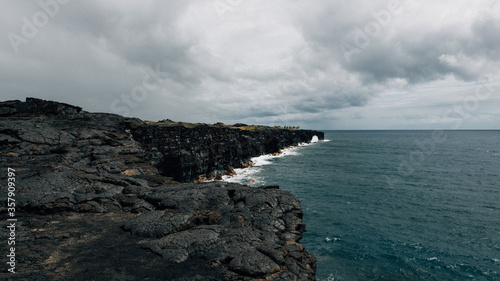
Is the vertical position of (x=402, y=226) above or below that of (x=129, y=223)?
below

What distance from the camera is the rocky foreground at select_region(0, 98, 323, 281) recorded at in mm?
8164

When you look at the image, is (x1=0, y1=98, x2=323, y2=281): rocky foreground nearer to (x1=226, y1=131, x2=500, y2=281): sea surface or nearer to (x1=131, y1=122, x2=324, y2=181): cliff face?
(x1=226, y1=131, x2=500, y2=281): sea surface

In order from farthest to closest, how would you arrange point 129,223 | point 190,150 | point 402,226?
1. point 190,150
2. point 402,226
3. point 129,223

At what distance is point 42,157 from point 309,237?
2974 cm

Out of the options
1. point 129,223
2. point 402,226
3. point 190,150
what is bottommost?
point 402,226

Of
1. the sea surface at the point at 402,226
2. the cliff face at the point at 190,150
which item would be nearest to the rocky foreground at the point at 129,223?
the sea surface at the point at 402,226

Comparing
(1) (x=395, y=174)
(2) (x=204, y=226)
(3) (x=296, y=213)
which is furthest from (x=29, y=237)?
(1) (x=395, y=174)

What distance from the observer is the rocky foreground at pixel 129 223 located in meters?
8.16

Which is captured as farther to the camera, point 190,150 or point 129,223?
point 190,150

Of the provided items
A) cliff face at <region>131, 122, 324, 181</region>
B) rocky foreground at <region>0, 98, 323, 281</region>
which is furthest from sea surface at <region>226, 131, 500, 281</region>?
rocky foreground at <region>0, 98, 323, 281</region>

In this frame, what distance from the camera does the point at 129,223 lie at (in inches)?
451

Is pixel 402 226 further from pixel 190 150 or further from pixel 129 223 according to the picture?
pixel 190 150

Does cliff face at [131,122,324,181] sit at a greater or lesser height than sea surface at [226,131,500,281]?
greater

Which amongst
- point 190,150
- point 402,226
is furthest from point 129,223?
point 190,150
